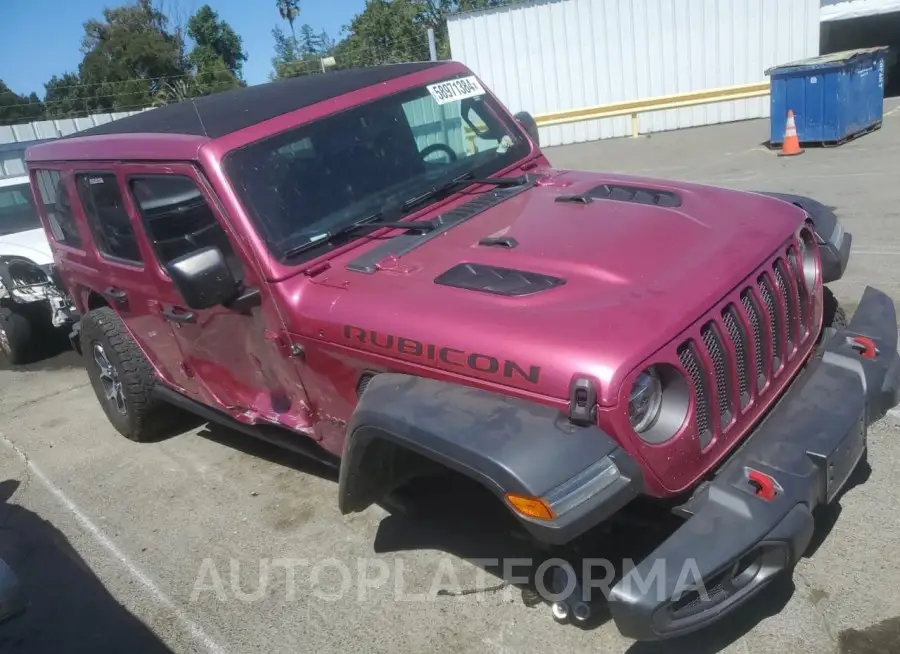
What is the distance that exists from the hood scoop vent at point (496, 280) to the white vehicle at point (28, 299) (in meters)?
4.74

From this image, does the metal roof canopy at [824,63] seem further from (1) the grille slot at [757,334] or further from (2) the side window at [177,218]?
(2) the side window at [177,218]

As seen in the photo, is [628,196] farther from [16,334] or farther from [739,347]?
[16,334]

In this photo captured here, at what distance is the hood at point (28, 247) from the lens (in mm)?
7582

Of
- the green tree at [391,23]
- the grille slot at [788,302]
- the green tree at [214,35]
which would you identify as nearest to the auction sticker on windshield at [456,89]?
the grille slot at [788,302]

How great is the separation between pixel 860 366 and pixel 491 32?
1711 cm

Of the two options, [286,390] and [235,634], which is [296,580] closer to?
[235,634]

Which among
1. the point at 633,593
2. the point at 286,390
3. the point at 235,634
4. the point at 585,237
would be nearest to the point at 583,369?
the point at 633,593

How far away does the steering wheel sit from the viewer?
4.02 m

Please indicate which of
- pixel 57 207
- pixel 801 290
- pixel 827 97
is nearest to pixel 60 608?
pixel 57 207

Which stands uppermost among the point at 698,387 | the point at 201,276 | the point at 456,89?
the point at 456,89

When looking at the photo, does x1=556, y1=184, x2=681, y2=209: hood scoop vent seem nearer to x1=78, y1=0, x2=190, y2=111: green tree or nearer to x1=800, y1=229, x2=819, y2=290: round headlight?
x1=800, y1=229, x2=819, y2=290: round headlight

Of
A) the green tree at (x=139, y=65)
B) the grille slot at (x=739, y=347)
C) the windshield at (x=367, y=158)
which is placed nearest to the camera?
the grille slot at (x=739, y=347)

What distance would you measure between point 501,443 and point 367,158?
6.24ft

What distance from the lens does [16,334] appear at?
292 inches
